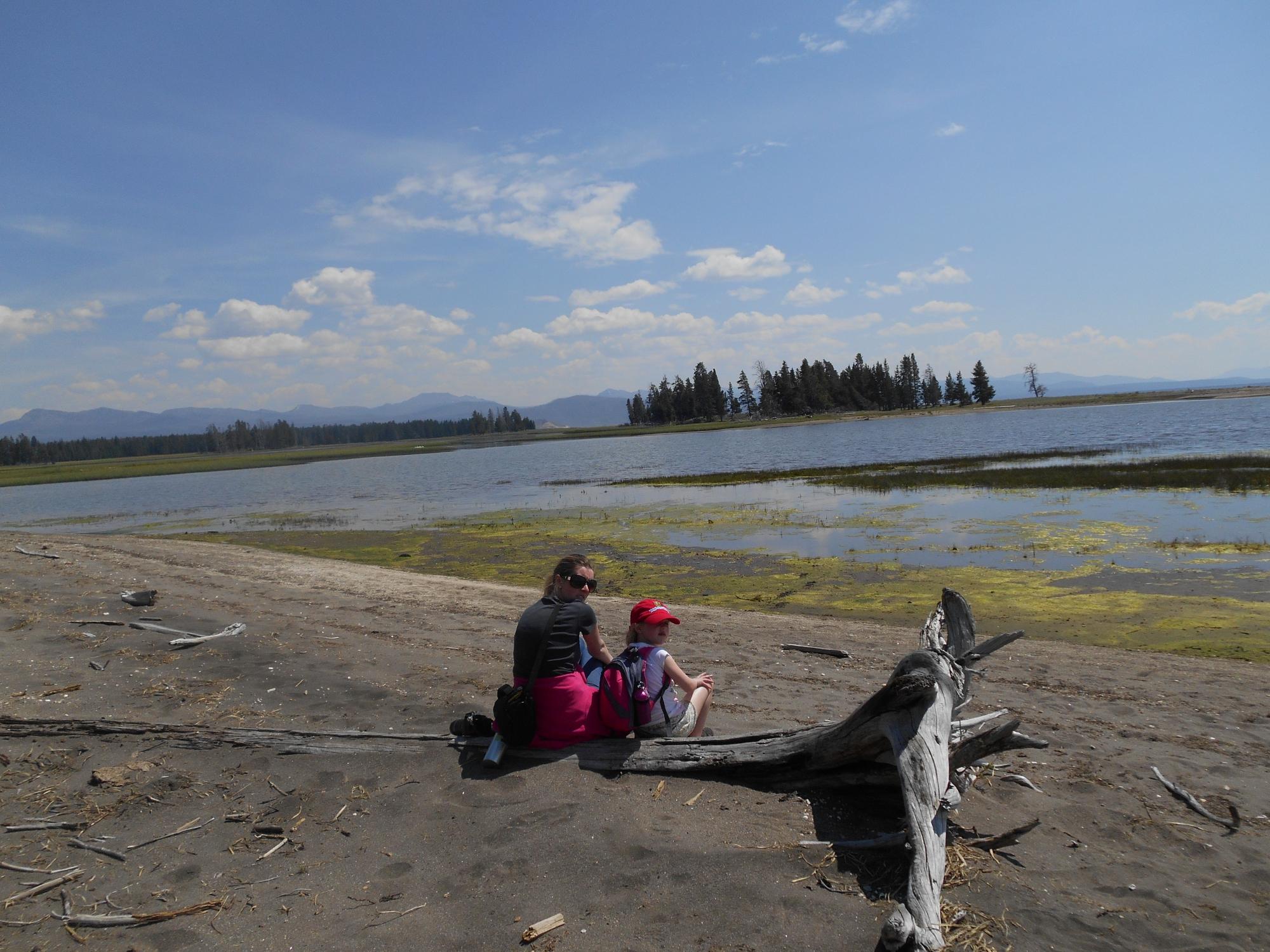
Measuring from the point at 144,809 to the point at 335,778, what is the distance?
139 cm

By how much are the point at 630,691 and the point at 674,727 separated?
1.64ft

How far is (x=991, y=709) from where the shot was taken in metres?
7.71

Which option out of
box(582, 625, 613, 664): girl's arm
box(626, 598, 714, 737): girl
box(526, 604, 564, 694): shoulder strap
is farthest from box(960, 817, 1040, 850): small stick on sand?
box(526, 604, 564, 694): shoulder strap

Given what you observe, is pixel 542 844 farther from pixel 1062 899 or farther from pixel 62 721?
pixel 62 721

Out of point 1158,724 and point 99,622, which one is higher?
point 99,622

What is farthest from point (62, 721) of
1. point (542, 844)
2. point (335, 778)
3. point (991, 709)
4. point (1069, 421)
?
point (1069, 421)

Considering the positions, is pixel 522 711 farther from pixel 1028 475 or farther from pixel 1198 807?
pixel 1028 475

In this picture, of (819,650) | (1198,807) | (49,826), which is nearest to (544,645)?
(49,826)

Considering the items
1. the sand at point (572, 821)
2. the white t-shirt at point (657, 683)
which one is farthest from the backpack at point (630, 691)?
the sand at point (572, 821)

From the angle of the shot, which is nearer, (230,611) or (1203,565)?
(230,611)

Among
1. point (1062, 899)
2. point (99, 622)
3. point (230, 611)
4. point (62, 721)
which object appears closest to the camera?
point (1062, 899)

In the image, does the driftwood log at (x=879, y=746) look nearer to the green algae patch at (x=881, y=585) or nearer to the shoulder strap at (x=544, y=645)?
the shoulder strap at (x=544, y=645)

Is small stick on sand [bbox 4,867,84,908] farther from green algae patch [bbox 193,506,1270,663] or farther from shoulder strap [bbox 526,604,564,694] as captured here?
green algae patch [bbox 193,506,1270,663]

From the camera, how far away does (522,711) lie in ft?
19.4
